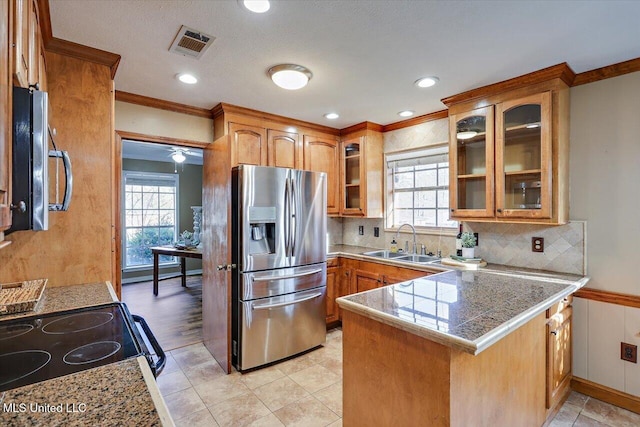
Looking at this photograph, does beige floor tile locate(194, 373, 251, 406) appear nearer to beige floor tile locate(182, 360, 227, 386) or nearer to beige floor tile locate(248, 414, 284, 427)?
beige floor tile locate(182, 360, 227, 386)

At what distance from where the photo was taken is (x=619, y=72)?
2260 mm

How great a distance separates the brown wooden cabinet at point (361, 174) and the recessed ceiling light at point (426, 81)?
1213mm

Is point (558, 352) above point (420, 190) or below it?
below

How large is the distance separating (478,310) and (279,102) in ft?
7.96

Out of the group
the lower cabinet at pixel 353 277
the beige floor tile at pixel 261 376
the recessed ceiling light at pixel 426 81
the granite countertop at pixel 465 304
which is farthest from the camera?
the lower cabinet at pixel 353 277

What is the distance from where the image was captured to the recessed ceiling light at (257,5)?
61.3 inches

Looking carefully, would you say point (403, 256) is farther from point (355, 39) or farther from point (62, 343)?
point (62, 343)

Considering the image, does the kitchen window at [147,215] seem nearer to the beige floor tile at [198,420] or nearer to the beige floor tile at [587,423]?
the beige floor tile at [198,420]

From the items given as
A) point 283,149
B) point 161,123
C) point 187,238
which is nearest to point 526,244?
point 283,149

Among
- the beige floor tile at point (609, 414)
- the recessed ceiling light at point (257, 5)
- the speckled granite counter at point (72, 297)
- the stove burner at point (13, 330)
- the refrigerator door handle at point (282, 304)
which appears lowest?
the beige floor tile at point (609, 414)

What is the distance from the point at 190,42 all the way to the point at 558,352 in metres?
3.14

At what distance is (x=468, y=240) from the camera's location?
2912mm

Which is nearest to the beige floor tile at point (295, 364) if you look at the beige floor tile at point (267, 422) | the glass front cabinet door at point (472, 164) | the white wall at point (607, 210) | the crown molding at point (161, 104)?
the beige floor tile at point (267, 422)

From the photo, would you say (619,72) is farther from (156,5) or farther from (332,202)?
(156,5)
